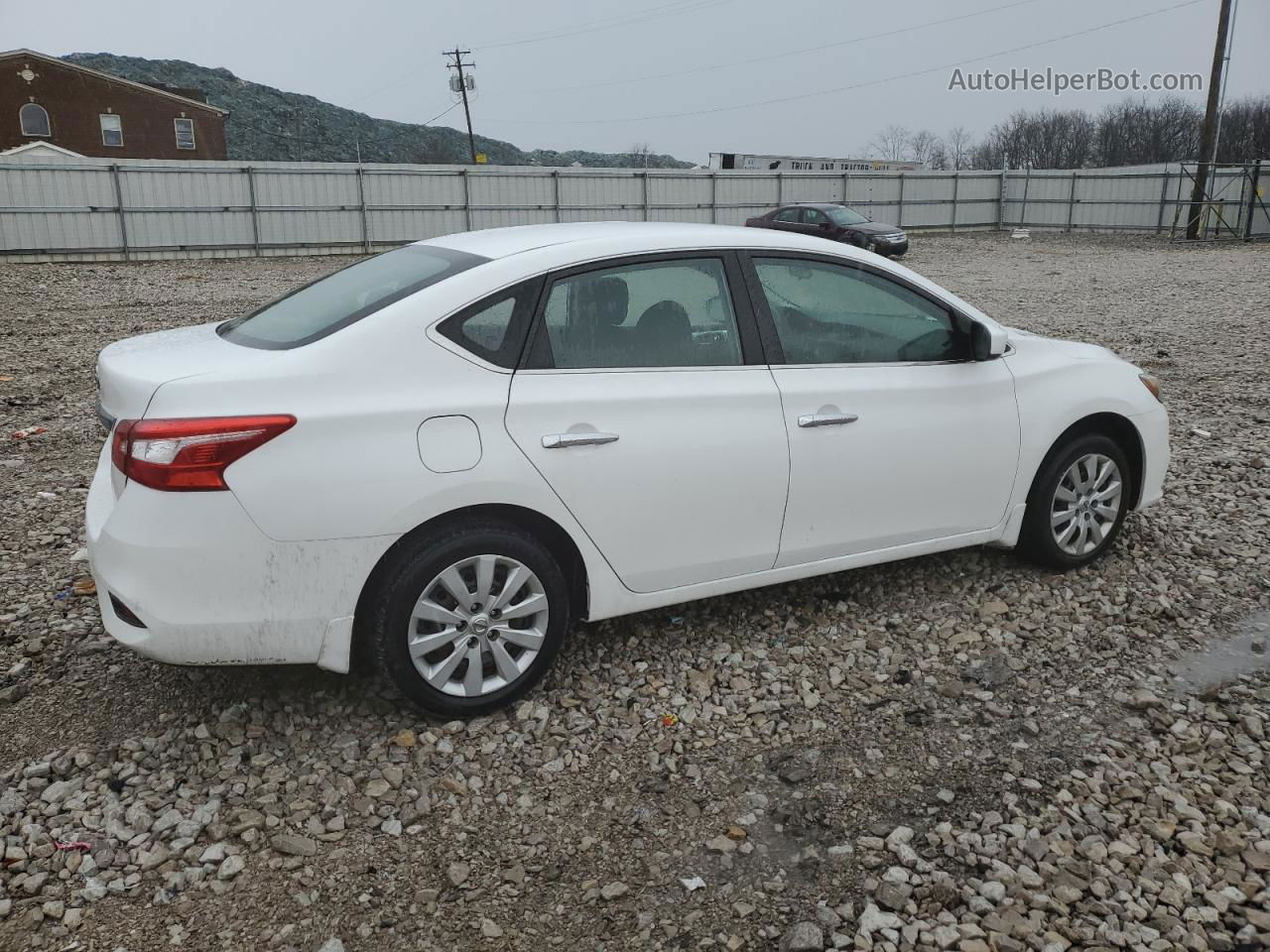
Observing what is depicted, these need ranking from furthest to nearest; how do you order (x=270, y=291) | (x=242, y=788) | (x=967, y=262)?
(x=967, y=262) → (x=270, y=291) → (x=242, y=788)

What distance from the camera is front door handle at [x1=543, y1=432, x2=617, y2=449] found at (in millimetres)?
3414

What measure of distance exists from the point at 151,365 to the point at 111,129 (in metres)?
56.9

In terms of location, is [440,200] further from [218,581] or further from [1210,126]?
[218,581]

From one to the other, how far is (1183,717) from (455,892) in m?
2.58

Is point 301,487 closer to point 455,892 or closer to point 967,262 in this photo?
point 455,892

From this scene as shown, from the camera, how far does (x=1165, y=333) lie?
12641 mm

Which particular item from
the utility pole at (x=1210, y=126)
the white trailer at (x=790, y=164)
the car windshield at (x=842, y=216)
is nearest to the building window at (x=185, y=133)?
the white trailer at (x=790, y=164)

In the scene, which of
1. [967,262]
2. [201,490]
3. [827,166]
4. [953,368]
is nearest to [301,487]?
[201,490]

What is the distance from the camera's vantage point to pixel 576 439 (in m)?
3.45

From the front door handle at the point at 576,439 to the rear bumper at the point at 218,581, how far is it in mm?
621

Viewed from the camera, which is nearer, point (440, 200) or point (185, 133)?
point (440, 200)

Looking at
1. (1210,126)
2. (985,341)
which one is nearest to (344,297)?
(985,341)

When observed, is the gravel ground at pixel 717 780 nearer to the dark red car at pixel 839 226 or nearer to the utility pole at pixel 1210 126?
the dark red car at pixel 839 226

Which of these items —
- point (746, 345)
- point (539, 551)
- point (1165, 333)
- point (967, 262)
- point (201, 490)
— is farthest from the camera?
point (967, 262)
